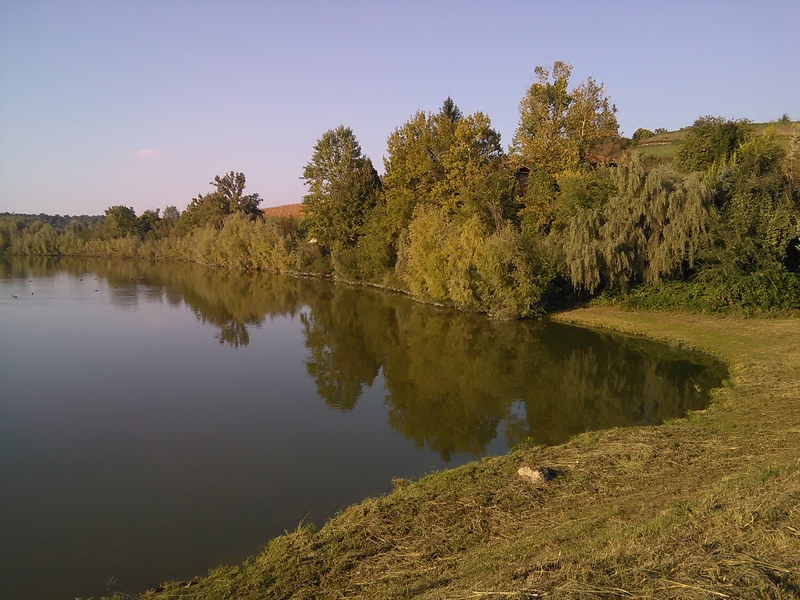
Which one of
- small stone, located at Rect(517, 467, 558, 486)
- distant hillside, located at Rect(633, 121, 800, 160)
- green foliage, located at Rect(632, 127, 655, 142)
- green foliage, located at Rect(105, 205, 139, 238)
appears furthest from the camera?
green foliage, located at Rect(105, 205, 139, 238)

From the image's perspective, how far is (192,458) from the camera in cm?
1209

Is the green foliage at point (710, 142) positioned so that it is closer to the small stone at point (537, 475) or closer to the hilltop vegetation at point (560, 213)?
the hilltop vegetation at point (560, 213)

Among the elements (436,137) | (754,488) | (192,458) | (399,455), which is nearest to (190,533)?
(192,458)

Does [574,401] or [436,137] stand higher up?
[436,137]

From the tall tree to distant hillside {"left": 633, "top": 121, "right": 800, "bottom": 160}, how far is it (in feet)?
76.8

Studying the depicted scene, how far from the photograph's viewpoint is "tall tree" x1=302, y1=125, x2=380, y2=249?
155 feet

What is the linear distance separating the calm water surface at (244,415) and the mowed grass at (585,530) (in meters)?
1.51

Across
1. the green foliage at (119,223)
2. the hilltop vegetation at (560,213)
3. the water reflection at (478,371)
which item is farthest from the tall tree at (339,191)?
the green foliage at (119,223)

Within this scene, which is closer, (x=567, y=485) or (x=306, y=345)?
(x=567, y=485)

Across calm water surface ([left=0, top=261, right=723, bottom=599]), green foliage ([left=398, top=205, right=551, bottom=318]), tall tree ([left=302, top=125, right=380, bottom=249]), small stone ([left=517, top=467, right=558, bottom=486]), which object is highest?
tall tree ([left=302, top=125, right=380, bottom=249])

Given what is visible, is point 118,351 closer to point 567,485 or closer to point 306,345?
point 306,345

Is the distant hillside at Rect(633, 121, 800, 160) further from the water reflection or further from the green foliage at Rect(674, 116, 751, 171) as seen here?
the water reflection

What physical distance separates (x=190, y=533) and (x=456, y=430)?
21.9ft

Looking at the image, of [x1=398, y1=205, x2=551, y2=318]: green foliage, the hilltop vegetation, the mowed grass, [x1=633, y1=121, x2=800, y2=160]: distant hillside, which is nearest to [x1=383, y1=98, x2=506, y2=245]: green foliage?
the hilltop vegetation
